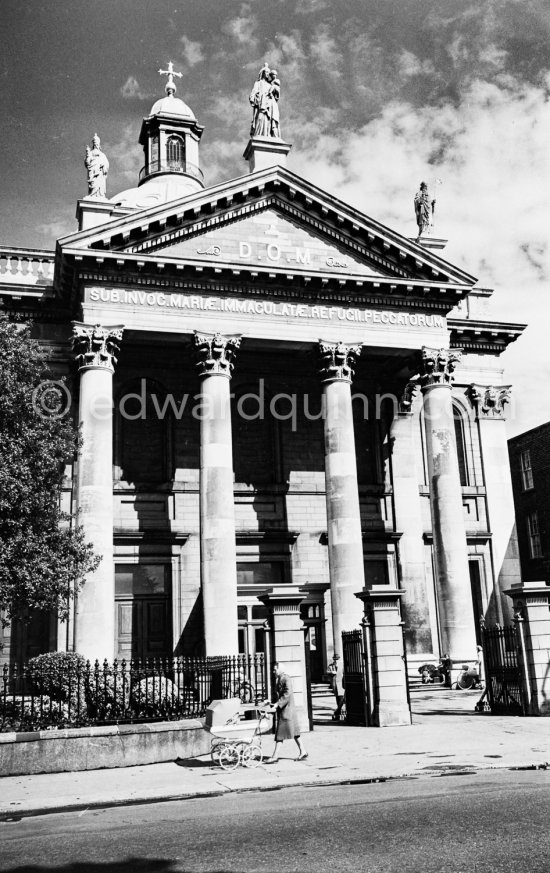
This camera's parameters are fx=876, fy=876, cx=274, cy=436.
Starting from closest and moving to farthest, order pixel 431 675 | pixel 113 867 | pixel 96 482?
pixel 113 867
pixel 96 482
pixel 431 675

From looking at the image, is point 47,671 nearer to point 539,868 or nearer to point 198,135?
point 539,868

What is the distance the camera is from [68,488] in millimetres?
30359

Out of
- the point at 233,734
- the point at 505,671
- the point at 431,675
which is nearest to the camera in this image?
the point at 233,734

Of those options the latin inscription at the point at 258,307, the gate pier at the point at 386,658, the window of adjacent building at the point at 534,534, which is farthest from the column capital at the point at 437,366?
the window of adjacent building at the point at 534,534

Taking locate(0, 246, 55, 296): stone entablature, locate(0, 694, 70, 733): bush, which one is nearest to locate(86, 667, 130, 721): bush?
locate(0, 694, 70, 733): bush

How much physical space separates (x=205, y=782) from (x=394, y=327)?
813 inches

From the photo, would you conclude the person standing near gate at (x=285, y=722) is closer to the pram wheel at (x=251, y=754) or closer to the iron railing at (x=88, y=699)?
the pram wheel at (x=251, y=754)

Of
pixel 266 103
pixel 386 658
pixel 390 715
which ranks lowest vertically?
pixel 390 715

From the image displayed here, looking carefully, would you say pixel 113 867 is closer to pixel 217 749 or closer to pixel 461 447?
pixel 217 749

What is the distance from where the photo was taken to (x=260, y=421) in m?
33.9

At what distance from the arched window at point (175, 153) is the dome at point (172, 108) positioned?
4.48 feet

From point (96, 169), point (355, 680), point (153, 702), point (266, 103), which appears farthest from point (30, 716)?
point (266, 103)

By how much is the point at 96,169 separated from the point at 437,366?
46.0 ft

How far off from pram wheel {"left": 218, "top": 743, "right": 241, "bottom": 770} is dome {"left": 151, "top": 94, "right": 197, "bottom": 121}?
42274 mm
